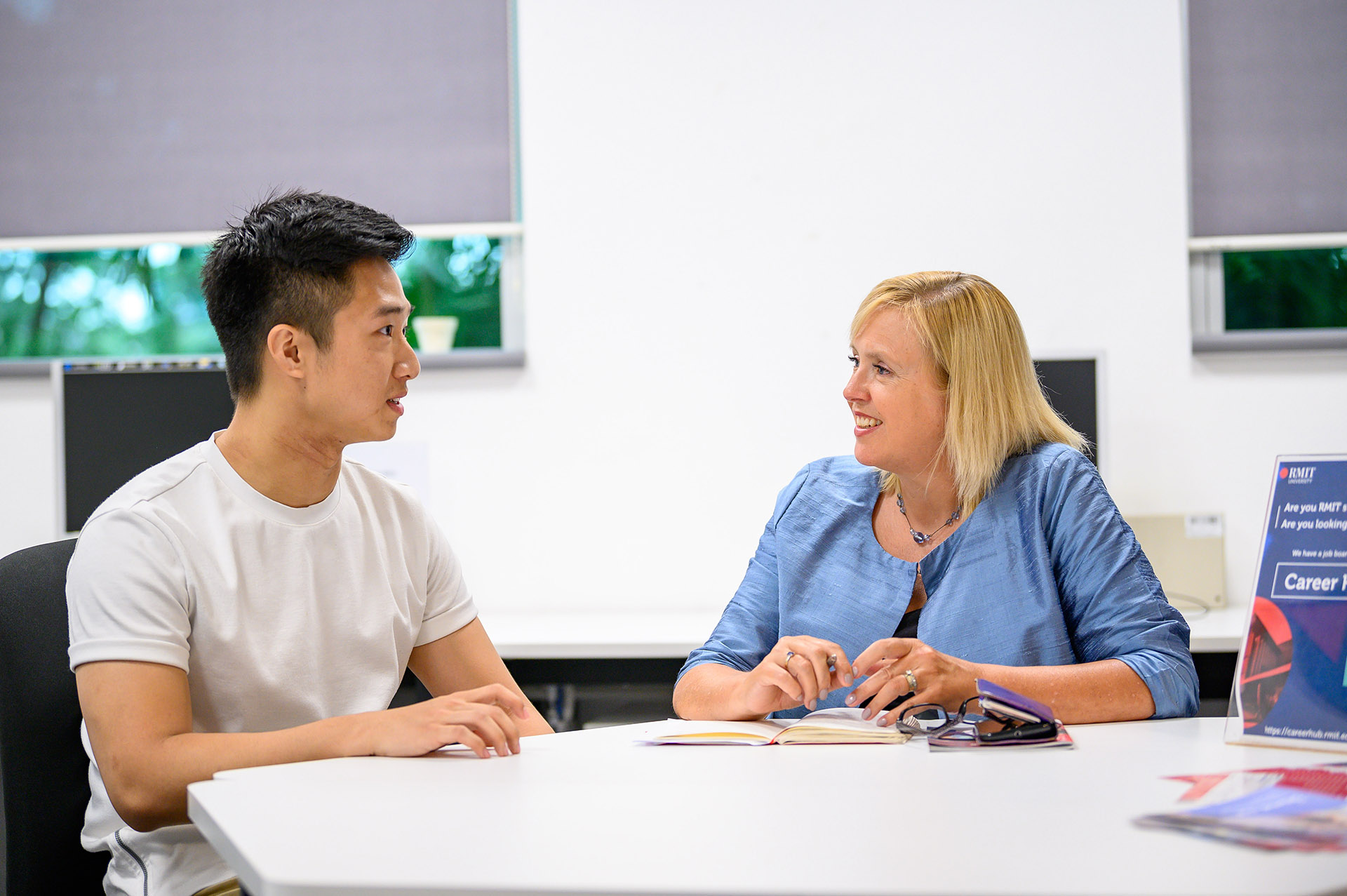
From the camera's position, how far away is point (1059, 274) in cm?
272

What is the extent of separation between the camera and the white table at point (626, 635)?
2.24 meters

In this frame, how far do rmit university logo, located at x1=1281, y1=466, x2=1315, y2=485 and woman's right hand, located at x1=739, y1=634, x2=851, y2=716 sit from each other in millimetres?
553

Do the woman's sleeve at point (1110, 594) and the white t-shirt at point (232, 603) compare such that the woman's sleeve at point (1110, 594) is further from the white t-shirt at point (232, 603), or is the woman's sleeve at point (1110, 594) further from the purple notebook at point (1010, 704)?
the white t-shirt at point (232, 603)

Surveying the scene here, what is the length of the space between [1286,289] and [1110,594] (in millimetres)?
1816

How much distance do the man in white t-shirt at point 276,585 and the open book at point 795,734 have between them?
0.21m

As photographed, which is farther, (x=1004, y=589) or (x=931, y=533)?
(x=931, y=533)

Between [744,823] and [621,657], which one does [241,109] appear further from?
[744,823]

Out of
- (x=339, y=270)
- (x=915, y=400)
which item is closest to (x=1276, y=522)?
(x=915, y=400)

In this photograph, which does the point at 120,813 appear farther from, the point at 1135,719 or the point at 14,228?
the point at 14,228

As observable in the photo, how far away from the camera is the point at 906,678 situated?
130 cm

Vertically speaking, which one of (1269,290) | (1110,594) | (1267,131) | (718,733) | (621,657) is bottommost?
(621,657)

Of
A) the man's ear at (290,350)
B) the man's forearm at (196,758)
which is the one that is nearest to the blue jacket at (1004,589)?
the man's forearm at (196,758)

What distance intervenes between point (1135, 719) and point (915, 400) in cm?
56

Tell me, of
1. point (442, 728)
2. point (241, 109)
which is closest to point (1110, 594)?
point (442, 728)
